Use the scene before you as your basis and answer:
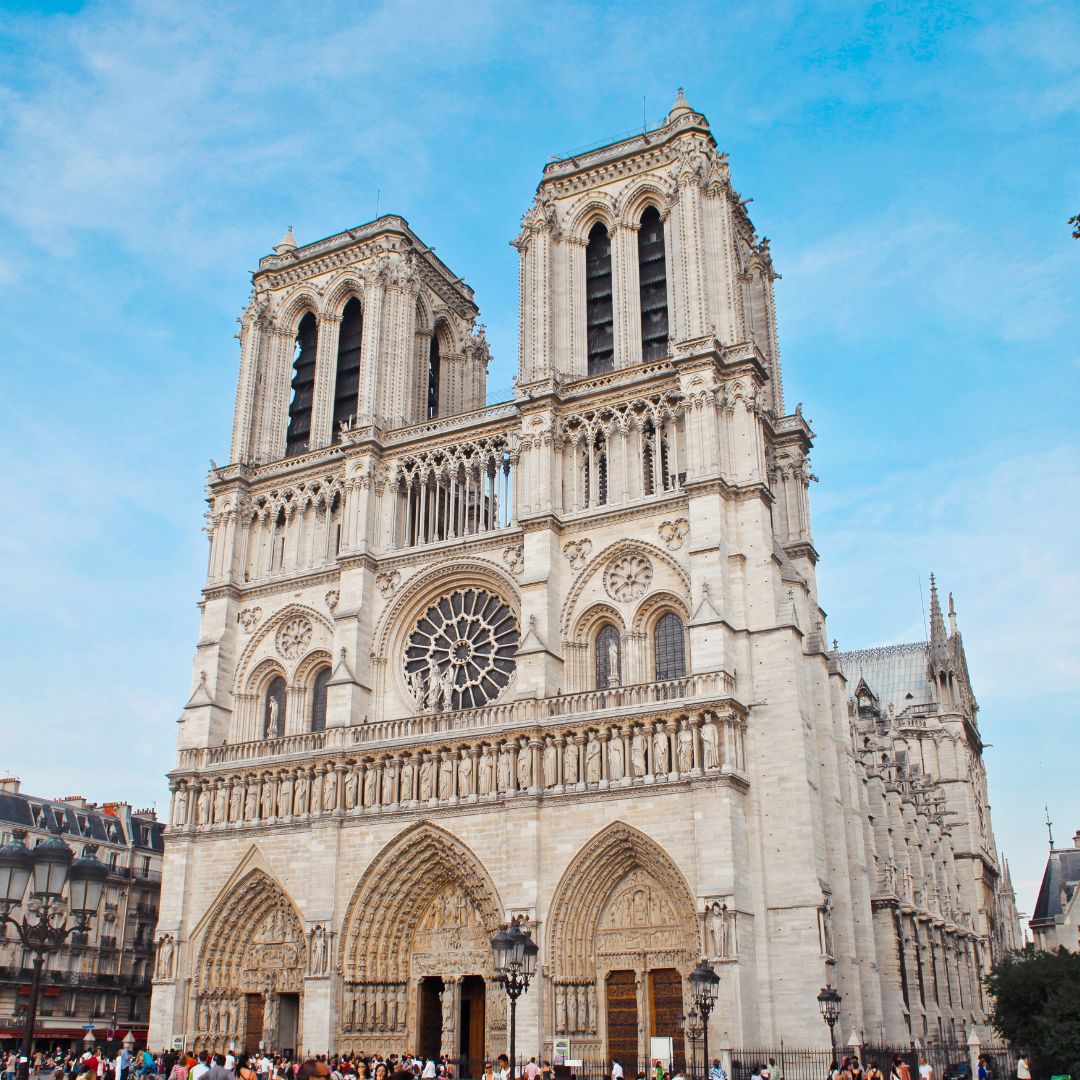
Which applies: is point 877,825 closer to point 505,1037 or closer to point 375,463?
point 505,1037

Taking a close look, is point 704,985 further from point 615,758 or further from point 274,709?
point 274,709

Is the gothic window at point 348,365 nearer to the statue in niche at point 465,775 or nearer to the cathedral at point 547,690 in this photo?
the cathedral at point 547,690

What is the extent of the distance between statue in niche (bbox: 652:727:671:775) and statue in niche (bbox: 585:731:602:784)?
4.15 ft

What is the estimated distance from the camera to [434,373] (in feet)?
125

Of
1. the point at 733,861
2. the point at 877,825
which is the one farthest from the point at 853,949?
the point at 877,825

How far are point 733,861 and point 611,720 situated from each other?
13.0 feet

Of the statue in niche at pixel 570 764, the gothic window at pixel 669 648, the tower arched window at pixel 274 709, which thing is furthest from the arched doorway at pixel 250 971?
the gothic window at pixel 669 648

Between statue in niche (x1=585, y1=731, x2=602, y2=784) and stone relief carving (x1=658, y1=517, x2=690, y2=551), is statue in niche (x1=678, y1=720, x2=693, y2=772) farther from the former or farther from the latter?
stone relief carving (x1=658, y1=517, x2=690, y2=551)

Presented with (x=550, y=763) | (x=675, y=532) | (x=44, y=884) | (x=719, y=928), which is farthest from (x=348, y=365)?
(x=44, y=884)

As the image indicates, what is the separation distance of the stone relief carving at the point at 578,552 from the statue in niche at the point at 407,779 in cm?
598

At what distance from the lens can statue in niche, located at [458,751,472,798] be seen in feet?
87.8

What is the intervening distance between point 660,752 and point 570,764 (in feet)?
6.82

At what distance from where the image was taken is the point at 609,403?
29.5m

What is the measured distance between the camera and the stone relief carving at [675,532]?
90.1ft
